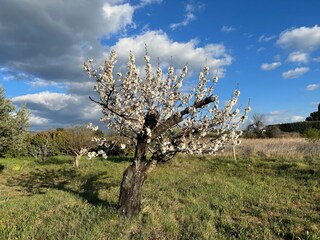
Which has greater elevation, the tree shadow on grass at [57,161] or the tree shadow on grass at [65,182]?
the tree shadow on grass at [57,161]

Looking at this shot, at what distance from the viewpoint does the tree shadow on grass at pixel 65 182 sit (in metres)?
16.7

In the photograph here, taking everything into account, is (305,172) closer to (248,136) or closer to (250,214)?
(250,214)

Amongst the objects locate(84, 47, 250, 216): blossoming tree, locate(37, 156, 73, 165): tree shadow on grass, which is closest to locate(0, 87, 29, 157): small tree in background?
locate(37, 156, 73, 165): tree shadow on grass

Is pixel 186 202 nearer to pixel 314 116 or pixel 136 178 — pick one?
pixel 136 178

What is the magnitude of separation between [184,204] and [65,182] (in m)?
10.4

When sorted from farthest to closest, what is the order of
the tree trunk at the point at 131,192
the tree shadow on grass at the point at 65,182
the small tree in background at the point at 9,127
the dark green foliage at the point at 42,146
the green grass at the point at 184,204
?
1. the dark green foliage at the point at 42,146
2. the small tree in background at the point at 9,127
3. the tree shadow on grass at the point at 65,182
4. the tree trunk at the point at 131,192
5. the green grass at the point at 184,204

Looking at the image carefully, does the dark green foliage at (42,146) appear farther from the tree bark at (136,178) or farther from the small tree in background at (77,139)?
the tree bark at (136,178)

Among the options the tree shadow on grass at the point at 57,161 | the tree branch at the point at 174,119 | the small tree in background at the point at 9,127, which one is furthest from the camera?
the tree shadow on grass at the point at 57,161

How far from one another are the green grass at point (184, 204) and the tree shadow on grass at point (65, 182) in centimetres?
5

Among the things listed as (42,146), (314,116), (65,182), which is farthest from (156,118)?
(314,116)

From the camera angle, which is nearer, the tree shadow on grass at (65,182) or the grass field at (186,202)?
the grass field at (186,202)

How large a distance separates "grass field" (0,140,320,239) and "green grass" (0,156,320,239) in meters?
0.02

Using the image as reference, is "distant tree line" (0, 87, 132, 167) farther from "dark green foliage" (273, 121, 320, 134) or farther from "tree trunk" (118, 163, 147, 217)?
"dark green foliage" (273, 121, 320, 134)

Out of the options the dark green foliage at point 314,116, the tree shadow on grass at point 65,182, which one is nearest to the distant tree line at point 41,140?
the tree shadow on grass at point 65,182
